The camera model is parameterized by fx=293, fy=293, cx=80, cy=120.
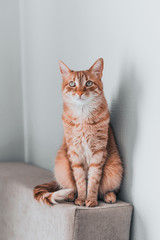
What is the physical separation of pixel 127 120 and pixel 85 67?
1.54 ft

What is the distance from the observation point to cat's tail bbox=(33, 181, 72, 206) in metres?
1.33

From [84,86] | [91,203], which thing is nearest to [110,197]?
[91,203]

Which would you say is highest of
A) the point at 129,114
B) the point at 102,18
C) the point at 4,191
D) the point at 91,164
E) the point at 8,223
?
the point at 102,18

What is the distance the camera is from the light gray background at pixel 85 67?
1.22 metres

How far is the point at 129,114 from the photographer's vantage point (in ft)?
4.48

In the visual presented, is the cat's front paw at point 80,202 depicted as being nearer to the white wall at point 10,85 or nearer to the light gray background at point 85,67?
the light gray background at point 85,67

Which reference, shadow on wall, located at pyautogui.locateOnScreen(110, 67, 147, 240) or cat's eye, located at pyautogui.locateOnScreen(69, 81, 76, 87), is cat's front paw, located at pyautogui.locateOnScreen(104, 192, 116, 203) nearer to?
shadow on wall, located at pyautogui.locateOnScreen(110, 67, 147, 240)

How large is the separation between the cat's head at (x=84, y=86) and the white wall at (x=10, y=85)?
1192 mm

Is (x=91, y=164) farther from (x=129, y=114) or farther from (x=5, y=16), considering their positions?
(x=5, y=16)

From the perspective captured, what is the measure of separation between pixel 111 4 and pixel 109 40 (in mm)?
171

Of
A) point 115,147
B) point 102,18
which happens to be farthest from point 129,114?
point 102,18

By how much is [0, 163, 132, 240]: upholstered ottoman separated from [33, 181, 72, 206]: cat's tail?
34 mm

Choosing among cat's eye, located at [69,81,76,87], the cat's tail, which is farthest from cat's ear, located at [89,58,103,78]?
the cat's tail

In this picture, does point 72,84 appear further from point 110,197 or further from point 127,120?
point 110,197
